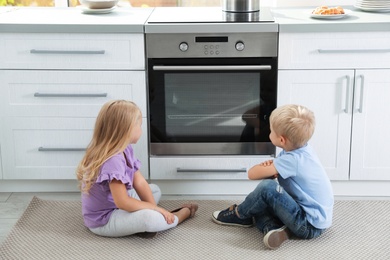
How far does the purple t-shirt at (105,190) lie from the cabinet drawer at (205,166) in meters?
0.36

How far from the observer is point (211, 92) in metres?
3.34

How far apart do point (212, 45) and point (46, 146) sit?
38.4 inches

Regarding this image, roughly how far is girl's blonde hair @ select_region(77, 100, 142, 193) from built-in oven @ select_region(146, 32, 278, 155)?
16.9 inches

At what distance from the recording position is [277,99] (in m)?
3.33

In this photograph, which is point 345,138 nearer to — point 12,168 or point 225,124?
point 225,124

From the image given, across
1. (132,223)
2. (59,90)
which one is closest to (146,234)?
(132,223)

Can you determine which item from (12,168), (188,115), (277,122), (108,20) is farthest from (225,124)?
(12,168)

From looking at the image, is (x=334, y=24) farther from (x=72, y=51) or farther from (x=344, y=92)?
(x=72, y=51)

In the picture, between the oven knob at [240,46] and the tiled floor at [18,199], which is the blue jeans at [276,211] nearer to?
the tiled floor at [18,199]

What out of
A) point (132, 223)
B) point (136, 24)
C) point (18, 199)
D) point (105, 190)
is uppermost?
point (136, 24)

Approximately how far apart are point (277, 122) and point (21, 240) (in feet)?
4.03

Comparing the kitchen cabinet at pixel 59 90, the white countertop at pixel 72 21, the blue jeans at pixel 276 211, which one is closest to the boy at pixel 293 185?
the blue jeans at pixel 276 211

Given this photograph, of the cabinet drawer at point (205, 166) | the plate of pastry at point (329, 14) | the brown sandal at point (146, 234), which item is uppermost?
the plate of pastry at point (329, 14)

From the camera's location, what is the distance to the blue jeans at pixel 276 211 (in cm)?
290
